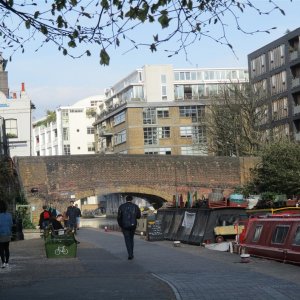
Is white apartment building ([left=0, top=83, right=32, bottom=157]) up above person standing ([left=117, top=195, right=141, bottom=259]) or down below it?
above

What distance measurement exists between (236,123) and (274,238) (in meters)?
50.9

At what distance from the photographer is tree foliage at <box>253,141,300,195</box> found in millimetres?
54719

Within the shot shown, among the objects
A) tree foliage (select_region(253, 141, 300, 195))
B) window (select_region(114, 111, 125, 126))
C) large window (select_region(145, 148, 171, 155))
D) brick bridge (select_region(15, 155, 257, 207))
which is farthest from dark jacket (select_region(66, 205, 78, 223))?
window (select_region(114, 111, 125, 126))

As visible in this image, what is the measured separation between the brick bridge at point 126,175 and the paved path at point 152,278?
120 ft

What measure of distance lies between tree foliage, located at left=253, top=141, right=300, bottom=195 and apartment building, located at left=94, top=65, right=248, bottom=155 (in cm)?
3240

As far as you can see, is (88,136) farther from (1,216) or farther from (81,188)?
(1,216)

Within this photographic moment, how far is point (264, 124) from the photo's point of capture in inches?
2940

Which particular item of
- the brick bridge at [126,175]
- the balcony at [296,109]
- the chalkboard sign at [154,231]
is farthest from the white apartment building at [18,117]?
the chalkboard sign at [154,231]

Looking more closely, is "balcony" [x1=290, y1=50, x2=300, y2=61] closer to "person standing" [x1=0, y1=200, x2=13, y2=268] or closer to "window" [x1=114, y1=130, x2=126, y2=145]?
"window" [x1=114, y1=130, x2=126, y2=145]

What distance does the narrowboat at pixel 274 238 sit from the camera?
1846 centimetres

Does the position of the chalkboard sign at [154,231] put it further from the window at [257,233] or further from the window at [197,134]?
the window at [197,134]

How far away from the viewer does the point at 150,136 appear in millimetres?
96500

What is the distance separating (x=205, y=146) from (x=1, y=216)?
5989 cm

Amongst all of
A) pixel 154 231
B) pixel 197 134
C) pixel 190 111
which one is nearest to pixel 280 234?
pixel 154 231
